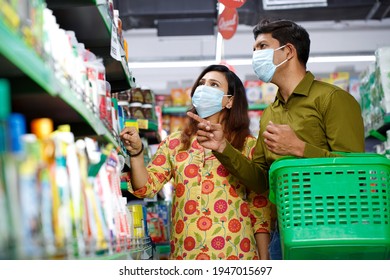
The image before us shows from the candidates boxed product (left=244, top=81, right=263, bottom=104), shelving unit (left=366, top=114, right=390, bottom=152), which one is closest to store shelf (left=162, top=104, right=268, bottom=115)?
boxed product (left=244, top=81, right=263, bottom=104)

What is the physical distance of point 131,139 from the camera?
2.90 meters

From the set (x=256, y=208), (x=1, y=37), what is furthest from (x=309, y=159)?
(x=1, y=37)

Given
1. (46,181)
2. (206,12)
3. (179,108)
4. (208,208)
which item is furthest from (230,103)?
(206,12)

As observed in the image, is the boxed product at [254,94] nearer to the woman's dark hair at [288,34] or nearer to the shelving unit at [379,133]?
the shelving unit at [379,133]

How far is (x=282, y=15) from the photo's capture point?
25.7ft

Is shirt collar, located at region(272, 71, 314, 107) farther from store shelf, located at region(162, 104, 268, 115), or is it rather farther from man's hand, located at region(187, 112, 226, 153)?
store shelf, located at region(162, 104, 268, 115)

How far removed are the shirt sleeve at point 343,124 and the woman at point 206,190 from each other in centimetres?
58

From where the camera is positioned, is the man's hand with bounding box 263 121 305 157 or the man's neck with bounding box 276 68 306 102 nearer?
the man's hand with bounding box 263 121 305 157

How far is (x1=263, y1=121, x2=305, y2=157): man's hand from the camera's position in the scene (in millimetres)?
2488

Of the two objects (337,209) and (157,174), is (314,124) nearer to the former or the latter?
(337,209)

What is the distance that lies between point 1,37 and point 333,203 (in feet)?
4.99

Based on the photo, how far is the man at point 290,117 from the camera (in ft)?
8.32

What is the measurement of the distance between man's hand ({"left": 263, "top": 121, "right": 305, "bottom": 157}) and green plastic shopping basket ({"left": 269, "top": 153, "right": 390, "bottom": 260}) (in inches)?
5.7
